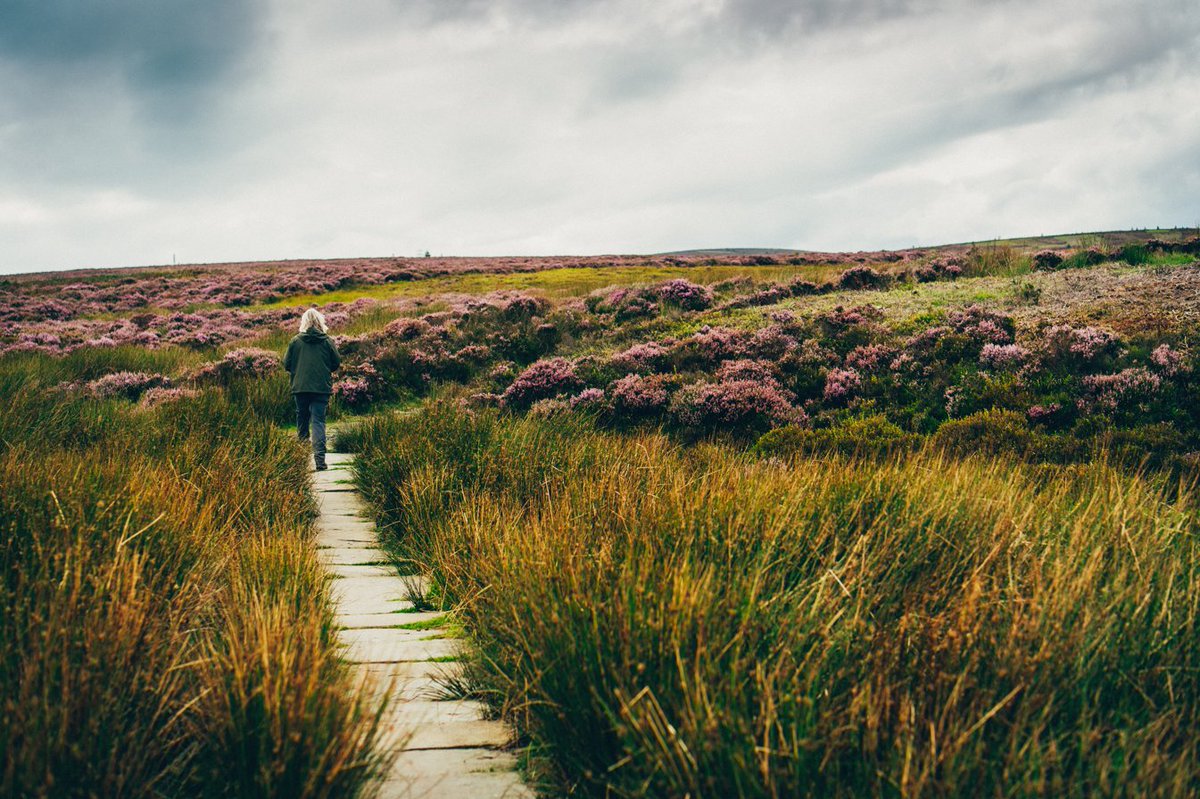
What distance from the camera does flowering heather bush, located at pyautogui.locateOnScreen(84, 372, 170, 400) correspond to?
568 inches

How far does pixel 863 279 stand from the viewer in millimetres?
19094

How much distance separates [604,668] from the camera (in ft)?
8.61

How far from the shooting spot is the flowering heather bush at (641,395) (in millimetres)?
11484

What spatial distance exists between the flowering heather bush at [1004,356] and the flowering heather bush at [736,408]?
318 cm

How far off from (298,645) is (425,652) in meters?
1.07

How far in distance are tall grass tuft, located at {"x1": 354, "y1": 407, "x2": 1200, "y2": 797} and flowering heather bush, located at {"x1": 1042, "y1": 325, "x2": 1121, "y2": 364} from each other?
6.38 m

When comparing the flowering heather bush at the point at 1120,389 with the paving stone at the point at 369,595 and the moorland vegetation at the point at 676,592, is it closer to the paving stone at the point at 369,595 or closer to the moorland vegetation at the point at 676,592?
the moorland vegetation at the point at 676,592

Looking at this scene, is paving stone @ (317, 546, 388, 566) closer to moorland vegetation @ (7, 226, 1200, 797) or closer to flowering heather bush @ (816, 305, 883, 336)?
moorland vegetation @ (7, 226, 1200, 797)

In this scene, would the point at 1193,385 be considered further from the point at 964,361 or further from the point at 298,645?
the point at 298,645

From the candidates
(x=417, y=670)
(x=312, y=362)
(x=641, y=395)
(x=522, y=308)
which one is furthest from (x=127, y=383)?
(x=417, y=670)

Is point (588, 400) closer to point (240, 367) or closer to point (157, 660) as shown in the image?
point (240, 367)

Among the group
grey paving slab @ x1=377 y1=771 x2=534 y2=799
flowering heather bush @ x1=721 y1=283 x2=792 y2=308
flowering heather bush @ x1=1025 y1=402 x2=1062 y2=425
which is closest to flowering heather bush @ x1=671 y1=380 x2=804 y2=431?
flowering heather bush @ x1=1025 y1=402 x2=1062 y2=425

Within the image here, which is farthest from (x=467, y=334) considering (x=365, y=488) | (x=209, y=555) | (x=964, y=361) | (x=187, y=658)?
(x=187, y=658)

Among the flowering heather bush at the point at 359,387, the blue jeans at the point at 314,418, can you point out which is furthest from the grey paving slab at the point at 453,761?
the flowering heather bush at the point at 359,387
